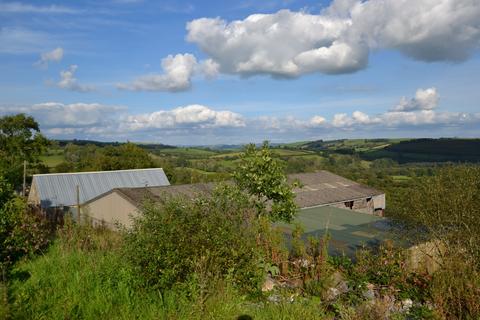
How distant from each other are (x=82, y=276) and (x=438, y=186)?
11618 mm

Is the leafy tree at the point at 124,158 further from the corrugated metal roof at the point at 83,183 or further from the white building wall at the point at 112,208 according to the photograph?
the white building wall at the point at 112,208

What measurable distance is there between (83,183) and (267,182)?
27.4 metres

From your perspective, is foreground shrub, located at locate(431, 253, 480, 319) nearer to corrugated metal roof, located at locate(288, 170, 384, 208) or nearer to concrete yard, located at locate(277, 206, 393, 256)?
concrete yard, located at locate(277, 206, 393, 256)

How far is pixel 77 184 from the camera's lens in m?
34.9

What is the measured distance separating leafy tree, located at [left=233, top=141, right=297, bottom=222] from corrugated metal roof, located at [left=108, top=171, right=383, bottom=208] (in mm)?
11587

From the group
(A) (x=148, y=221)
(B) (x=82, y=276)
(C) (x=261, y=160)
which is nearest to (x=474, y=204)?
(C) (x=261, y=160)

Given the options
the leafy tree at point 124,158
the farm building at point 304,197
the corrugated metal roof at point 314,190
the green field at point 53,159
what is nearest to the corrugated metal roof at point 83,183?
the farm building at point 304,197

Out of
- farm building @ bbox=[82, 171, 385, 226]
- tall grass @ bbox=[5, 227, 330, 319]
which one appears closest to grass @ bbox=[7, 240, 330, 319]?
tall grass @ bbox=[5, 227, 330, 319]

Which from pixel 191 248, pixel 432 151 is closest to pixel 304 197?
pixel 191 248

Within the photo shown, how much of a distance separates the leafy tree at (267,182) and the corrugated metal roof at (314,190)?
11587mm

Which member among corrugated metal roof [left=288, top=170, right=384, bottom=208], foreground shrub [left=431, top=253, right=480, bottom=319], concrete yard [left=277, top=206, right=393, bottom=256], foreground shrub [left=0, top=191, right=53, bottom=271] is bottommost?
concrete yard [left=277, top=206, right=393, bottom=256]

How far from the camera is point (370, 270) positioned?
30.0ft

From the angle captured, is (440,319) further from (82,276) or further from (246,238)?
(82,276)

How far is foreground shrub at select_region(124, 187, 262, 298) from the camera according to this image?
666 centimetres
